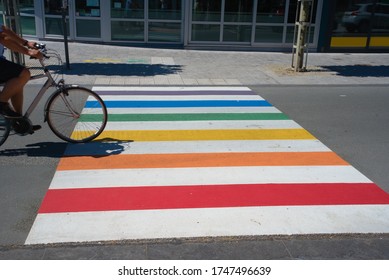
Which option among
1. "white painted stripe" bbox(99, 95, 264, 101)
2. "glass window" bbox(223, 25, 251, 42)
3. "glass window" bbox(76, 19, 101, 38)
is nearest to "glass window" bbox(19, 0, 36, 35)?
"glass window" bbox(76, 19, 101, 38)

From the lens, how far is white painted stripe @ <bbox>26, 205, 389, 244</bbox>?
3.84m

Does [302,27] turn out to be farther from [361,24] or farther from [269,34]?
[361,24]

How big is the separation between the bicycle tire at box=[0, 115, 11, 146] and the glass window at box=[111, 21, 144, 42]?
12310 mm

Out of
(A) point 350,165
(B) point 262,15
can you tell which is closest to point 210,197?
(A) point 350,165

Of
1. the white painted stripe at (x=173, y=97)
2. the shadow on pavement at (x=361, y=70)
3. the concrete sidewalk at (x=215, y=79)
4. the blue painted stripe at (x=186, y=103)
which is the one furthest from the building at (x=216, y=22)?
the blue painted stripe at (x=186, y=103)

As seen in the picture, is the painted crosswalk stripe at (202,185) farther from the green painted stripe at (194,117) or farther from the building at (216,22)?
the building at (216,22)

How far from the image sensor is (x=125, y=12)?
17094 millimetres

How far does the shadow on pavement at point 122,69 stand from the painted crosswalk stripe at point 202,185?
14.7 feet

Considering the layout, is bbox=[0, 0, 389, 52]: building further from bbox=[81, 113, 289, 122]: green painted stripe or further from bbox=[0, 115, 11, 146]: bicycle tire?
bbox=[0, 115, 11, 146]: bicycle tire

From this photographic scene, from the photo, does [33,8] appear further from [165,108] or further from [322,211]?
[322,211]

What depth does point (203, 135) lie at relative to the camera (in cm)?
671

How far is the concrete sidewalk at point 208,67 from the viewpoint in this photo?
36.5ft

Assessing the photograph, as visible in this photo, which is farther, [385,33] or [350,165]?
[385,33]

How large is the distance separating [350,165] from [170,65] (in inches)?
337
